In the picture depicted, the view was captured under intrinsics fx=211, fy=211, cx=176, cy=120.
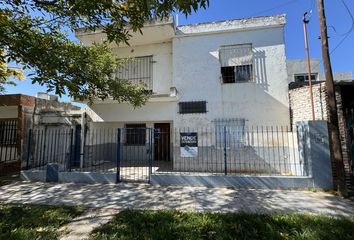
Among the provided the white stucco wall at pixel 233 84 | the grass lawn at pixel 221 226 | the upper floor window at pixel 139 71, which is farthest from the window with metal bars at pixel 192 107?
the grass lawn at pixel 221 226

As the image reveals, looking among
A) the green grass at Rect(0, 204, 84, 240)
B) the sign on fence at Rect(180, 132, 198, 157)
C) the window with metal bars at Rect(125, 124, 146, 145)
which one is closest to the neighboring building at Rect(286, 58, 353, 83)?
the sign on fence at Rect(180, 132, 198, 157)

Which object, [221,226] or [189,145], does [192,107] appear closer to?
[189,145]

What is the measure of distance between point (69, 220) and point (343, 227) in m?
5.58

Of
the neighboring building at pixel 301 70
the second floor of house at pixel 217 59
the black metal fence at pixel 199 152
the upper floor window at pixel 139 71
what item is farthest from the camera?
the neighboring building at pixel 301 70

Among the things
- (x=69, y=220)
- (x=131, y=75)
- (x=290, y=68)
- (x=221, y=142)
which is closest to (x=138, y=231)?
(x=69, y=220)

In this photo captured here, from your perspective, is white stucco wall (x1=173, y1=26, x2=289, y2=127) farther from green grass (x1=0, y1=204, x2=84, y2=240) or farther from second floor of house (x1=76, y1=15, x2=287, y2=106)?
green grass (x1=0, y1=204, x2=84, y2=240)

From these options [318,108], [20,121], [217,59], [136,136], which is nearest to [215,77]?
[217,59]

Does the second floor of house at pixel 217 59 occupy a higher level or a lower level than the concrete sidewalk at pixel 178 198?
higher

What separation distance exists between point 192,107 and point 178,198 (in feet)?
16.1

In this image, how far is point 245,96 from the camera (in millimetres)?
9633

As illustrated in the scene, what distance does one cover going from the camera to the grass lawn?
379 cm

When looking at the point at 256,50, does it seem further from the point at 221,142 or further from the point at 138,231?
the point at 138,231

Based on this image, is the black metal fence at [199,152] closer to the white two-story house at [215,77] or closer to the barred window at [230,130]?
the barred window at [230,130]

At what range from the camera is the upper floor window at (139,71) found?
36.1ft
